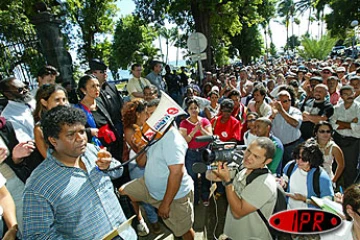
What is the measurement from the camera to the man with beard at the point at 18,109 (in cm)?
260

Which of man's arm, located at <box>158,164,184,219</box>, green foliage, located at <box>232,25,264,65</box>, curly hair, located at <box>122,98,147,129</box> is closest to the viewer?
man's arm, located at <box>158,164,184,219</box>

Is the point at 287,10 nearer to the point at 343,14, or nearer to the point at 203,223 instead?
the point at 343,14

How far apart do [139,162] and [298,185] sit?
1.63 meters

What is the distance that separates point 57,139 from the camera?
1641mm

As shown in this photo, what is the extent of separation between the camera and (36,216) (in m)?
1.48

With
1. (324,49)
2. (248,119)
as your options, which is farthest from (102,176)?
(324,49)

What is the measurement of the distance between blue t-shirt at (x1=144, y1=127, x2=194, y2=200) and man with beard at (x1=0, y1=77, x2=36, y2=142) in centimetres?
122

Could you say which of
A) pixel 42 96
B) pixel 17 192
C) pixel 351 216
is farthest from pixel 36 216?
pixel 351 216

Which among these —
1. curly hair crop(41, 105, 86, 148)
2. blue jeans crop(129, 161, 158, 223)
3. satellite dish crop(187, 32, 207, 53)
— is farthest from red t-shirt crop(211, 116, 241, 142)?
satellite dish crop(187, 32, 207, 53)

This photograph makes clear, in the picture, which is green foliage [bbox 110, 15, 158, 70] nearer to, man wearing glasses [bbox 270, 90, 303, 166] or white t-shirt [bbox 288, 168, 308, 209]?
man wearing glasses [bbox 270, 90, 303, 166]

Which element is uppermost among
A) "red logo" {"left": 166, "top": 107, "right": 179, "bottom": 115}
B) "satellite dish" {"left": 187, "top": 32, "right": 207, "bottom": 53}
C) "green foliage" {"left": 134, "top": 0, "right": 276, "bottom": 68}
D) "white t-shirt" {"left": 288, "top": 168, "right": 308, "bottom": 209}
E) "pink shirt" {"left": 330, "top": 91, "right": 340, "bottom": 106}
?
"green foliage" {"left": 134, "top": 0, "right": 276, "bottom": 68}

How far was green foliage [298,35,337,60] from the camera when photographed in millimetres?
Result: 31750

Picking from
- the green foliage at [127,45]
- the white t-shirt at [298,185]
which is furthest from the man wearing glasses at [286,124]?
the green foliage at [127,45]

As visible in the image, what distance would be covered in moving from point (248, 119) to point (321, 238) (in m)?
2.56
